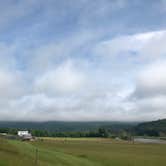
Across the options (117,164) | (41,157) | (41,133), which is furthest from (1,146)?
(41,133)

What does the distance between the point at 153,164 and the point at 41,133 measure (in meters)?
154

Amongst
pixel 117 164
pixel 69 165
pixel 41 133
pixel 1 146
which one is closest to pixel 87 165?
pixel 69 165

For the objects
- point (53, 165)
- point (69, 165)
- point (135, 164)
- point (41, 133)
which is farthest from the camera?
point (41, 133)

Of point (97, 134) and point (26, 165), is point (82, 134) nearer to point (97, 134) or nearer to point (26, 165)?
point (97, 134)

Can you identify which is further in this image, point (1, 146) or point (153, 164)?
point (153, 164)

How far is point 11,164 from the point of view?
2636cm

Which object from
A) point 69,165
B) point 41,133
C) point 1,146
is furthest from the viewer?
point 41,133

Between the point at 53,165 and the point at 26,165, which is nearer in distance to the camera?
the point at 26,165

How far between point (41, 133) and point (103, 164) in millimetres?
155927

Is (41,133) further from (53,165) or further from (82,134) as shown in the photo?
(53,165)

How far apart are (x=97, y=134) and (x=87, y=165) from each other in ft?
528

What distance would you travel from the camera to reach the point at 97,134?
199 metres

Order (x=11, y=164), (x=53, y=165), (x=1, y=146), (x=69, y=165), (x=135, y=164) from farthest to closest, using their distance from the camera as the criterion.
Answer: (x=135, y=164), (x=1, y=146), (x=69, y=165), (x=53, y=165), (x=11, y=164)

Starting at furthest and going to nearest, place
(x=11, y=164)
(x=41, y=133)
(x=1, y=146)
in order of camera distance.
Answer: (x=41, y=133), (x=1, y=146), (x=11, y=164)
